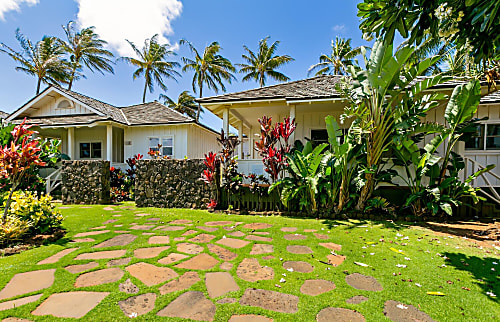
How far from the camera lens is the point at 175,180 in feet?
25.0

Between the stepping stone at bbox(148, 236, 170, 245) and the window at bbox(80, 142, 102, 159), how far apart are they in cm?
1176

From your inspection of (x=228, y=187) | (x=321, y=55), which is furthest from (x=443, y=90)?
(x=321, y=55)

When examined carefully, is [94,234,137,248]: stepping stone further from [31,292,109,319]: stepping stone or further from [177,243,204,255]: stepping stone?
[31,292,109,319]: stepping stone

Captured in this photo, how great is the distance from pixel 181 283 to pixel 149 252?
1214mm

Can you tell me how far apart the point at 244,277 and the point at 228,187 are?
4.11 metres

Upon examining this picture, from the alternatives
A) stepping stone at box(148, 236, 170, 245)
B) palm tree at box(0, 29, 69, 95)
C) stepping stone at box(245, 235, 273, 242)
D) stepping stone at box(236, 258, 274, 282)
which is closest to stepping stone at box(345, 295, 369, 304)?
stepping stone at box(236, 258, 274, 282)

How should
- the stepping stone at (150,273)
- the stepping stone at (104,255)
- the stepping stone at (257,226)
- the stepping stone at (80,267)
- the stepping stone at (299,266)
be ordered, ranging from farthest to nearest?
the stepping stone at (257,226) → the stepping stone at (104,255) → the stepping stone at (299,266) → the stepping stone at (80,267) → the stepping stone at (150,273)

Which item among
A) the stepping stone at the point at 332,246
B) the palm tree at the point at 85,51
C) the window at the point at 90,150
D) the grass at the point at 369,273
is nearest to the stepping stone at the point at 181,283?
the grass at the point at 369,273

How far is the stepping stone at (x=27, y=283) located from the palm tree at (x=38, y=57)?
23108 millimetres

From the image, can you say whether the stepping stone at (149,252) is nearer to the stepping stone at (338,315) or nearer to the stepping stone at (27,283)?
the stepping stone at (27,283)

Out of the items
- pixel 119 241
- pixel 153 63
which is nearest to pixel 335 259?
pixel 119 241

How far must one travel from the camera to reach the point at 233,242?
13.2 feet

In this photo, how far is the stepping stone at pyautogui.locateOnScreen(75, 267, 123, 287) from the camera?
2488mm

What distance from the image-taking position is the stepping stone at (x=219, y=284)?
2.38 m
